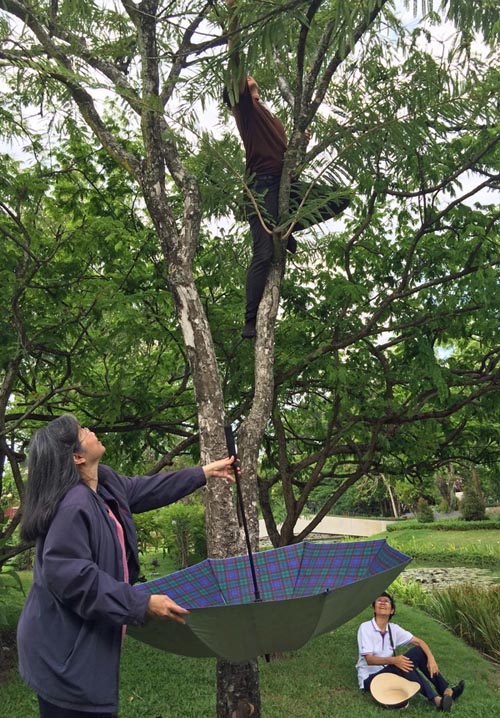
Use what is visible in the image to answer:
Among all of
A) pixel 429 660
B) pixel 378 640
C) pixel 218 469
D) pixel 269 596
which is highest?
pixel 218 469

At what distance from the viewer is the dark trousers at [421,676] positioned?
588 cm

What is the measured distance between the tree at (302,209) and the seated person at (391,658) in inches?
54.2

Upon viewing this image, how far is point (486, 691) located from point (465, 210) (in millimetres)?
4611

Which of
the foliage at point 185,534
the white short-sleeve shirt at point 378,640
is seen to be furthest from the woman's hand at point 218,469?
the foliage at point 185,534

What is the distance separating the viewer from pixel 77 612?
1.87 meters

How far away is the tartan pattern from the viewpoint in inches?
93.2

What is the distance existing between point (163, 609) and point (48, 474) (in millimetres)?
Answer: 578

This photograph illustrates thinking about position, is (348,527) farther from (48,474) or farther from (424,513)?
(48,474)

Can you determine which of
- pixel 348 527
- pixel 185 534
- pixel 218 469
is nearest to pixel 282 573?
pixel 218 469

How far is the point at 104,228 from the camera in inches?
233

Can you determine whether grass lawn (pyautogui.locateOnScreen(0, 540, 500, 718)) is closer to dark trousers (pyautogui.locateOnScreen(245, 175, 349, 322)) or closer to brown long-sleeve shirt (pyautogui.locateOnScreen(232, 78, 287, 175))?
dark trousers (pyautogui.locateOnScreen(245, 175, 349, 322))

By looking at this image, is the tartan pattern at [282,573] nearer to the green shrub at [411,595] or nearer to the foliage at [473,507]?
the green shrub at [411,595]

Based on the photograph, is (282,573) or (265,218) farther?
(265,218)

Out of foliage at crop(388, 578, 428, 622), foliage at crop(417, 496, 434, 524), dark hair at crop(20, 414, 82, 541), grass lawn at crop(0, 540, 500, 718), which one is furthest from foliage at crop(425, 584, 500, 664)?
foliage at crop(417, 496, 434, 524)
